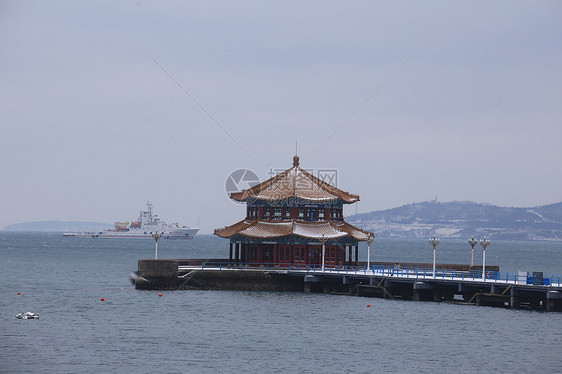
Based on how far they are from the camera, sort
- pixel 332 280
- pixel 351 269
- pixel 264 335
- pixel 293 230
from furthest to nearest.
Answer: pixel 351 269, pixel 293 230, pixel 332 280, pixel 264 335

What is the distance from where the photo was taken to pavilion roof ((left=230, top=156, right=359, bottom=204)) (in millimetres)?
93644

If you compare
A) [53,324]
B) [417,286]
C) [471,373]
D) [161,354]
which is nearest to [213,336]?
[161,354]

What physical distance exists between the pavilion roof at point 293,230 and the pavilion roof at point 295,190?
8.43 ft

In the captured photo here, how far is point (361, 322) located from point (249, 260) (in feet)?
80.2

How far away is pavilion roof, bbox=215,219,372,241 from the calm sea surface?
24.0 feet

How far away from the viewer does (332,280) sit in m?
87.9

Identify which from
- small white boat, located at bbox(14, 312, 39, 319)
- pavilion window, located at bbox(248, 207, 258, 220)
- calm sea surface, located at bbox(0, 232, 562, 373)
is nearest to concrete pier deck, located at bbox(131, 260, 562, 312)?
calm sea surface, located at bbox(0, 232, 562, 373)

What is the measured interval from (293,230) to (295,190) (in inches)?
205

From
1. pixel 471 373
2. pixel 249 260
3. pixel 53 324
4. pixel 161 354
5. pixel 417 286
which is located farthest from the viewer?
pixel 249 260

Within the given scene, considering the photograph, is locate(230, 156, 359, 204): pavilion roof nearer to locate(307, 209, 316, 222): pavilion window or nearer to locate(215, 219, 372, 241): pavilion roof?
locate(307, 209, 316, 222): pavilion window

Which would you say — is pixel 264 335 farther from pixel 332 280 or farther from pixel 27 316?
pixel 332 280

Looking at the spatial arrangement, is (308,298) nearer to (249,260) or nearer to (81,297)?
(249,260)

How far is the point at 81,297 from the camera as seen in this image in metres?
88.9

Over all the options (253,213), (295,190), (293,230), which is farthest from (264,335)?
(253,213)
